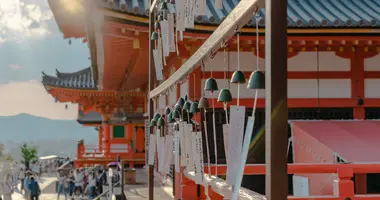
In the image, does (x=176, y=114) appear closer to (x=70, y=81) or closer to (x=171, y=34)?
(x=171, y=34)

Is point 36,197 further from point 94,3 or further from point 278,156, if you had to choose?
point 278,156

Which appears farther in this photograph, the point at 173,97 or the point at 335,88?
the point at 173,97

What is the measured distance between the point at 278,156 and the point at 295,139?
7.03 m

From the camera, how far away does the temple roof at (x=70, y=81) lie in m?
28.2

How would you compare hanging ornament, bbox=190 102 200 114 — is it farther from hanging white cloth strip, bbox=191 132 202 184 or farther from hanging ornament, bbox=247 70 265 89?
hanging ornament, bbox=247 70 265 89

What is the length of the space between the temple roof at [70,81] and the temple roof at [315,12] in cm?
1886

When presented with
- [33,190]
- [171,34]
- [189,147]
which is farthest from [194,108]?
[33,190]

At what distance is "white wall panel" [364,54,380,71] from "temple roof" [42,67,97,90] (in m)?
19.8

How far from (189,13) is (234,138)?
1.71 metres

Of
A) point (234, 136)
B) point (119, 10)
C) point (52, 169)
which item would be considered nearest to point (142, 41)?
point (119, 10)

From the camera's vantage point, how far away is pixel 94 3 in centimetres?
779

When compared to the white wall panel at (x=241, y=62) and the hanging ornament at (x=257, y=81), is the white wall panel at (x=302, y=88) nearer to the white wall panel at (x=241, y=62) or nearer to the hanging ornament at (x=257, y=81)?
the white wall panel at (x=241, y=62)

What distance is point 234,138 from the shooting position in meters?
2.74

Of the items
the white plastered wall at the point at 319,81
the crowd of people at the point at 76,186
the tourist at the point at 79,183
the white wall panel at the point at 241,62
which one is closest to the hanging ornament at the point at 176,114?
the white wall panel at the point at 241,62
